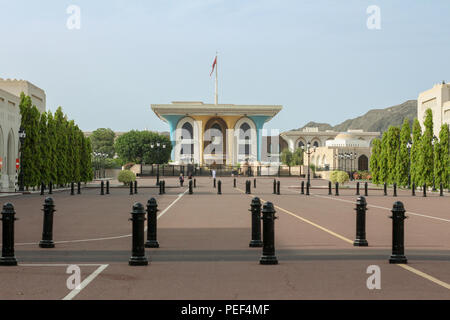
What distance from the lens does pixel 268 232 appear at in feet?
29.8

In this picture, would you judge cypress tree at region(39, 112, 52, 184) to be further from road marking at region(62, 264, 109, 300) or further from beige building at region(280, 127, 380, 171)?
beige building at region(280, 127, 380, 171)

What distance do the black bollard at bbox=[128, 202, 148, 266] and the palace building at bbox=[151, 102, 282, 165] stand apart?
11456cm

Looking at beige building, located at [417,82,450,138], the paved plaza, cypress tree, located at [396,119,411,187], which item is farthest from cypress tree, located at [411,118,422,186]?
the paved plaza

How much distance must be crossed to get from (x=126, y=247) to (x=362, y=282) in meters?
5.42

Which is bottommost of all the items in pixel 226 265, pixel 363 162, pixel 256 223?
pixel 226 265

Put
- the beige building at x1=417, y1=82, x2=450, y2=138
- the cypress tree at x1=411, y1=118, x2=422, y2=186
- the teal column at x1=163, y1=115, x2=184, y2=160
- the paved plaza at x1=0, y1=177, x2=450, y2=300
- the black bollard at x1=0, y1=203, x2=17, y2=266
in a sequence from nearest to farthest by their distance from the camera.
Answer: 1. the paved plaza at x1=0, y1=177, x2=450, y2=300
2. the black bollard at x1=0, y1=203, x2=17, y2=266
3. the cypress tree at x1=411, y1=118, x2=422, y2=186
4. the beige building at x1=417, y1=82, x2=450, y2=138
5. the teal column at x1=163, y1=115, x2=184, y2=160

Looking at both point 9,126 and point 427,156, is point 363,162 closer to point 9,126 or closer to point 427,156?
point 427,156

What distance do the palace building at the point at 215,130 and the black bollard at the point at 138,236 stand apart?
376ft

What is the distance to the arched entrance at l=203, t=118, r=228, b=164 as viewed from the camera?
5315 inches

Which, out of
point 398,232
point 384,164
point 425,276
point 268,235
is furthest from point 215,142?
point 425,276

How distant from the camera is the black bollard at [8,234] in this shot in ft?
29.5

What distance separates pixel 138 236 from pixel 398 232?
13.5ft

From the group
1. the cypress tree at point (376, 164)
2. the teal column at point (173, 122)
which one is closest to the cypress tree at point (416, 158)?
the cypress tree at point (376, 164)

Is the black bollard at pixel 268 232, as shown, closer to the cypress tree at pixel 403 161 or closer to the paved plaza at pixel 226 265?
the paved plaza at pixel 226 265
